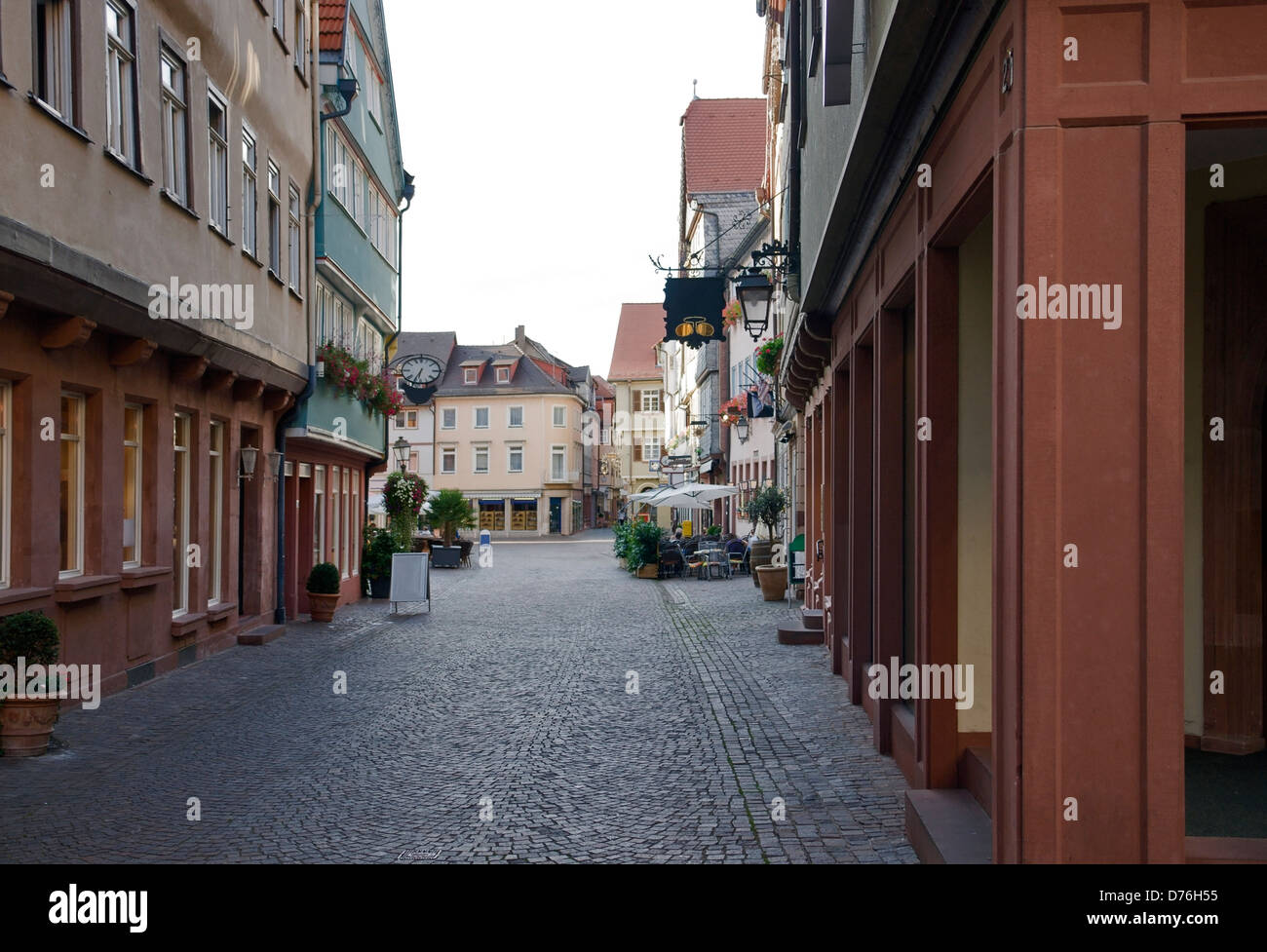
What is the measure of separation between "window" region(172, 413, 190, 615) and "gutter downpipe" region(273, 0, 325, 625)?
3540 mm

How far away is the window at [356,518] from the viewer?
22.8m

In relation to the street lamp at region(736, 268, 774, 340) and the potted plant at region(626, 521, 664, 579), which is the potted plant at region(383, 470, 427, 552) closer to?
the potted plant at region(626, 521, 664, 579)

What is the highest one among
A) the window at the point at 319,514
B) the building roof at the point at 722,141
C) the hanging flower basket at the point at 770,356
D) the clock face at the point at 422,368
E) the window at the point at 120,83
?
the building roof at the point at 722,141

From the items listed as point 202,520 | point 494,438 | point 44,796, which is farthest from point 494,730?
point 494,438

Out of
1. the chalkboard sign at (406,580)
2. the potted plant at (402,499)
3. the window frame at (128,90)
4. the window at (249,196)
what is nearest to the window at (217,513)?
the window at (249,196)

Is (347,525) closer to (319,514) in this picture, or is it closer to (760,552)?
(319,514)

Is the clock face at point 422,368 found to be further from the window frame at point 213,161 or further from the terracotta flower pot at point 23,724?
the terracotta flower pot at point 23,724

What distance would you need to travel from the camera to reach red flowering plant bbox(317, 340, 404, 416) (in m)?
18.3

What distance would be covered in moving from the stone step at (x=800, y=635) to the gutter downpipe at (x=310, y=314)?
733 centimetres

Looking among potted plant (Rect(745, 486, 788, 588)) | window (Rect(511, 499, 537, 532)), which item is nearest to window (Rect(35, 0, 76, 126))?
potted plant (Rect(745, 486, 788, 588))

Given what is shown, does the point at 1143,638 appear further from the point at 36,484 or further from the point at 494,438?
the point at 494,438

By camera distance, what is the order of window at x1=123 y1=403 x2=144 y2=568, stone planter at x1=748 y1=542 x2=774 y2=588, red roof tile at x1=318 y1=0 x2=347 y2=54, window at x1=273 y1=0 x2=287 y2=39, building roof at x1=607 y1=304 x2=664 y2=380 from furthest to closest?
building roof at x1=607 y1=304 x2=664 y2=380 < stone planter at x1=748 y1=542 x2=774 y2=588 < red roof tile at x1=318 y1=0 x2=347 y2=54 < window at x1=273 y1=0 x2=287 y2=39 < window at x1=123 y1=403 x2=144 y2=568

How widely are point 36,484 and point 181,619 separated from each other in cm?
370
